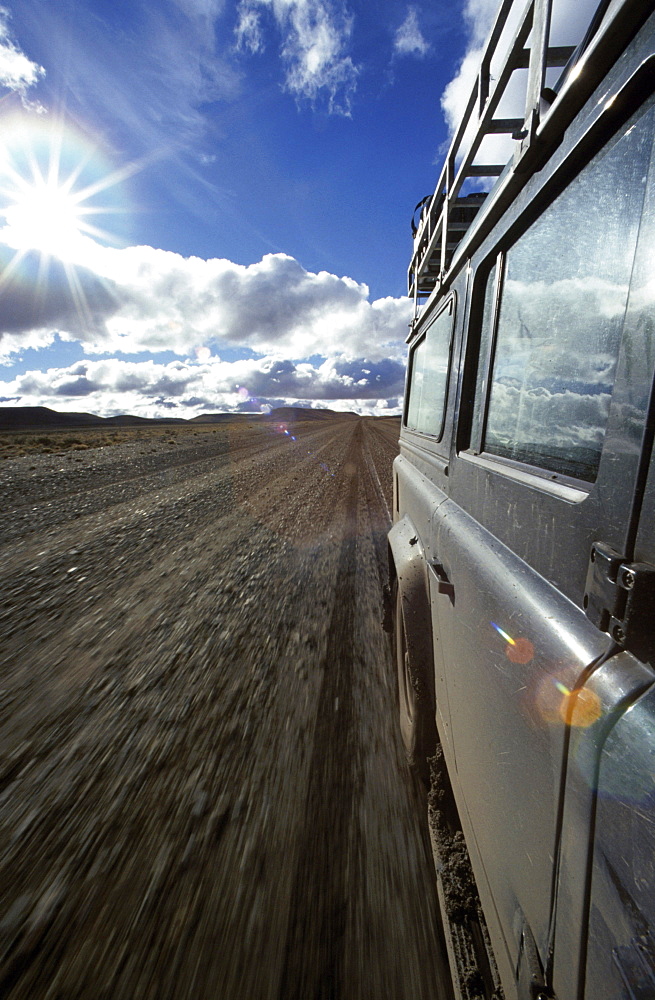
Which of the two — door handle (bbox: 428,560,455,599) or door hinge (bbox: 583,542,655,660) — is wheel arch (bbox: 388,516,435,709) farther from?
door hinge (bbox: 583,542,655,660)

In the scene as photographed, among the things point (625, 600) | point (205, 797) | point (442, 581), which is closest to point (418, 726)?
point (442, 581)

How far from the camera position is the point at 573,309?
3.08 feet

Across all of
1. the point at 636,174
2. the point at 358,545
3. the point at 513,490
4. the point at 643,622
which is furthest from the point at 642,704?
the point at 358,545

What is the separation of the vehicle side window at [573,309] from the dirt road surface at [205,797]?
168 centimetres

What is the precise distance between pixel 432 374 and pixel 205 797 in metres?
2.42

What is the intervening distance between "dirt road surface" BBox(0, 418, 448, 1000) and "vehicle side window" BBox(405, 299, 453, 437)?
5.63 feet

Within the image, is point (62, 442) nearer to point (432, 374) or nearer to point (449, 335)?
point (432, 374)

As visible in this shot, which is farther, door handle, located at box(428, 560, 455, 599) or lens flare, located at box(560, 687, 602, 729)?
door handle, located at box(428, 560, 455, 599)

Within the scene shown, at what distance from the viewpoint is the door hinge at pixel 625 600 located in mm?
646

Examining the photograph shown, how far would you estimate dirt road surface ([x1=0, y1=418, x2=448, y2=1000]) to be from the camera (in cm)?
138

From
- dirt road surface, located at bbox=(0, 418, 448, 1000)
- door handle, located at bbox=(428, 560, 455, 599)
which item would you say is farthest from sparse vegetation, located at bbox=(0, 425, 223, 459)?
door handle, located at bbox=(428, 560, 455, 599)

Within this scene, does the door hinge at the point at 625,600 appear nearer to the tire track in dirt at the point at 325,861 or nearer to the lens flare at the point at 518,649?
the lens flare at the point at 518,649

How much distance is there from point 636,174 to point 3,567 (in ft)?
19.3

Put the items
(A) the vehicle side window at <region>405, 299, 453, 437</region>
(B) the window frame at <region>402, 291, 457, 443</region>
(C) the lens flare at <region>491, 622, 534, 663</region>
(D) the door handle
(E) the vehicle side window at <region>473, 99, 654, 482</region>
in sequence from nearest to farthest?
(E) the vehicle side window at <region>473, 99, 654, 482</region>
(C) the lens flare at <region>491, 622, 534, 663</region>
(D) the door handle
(B) the window frame at <region>402, 291, 457, 443</region>
(A) the vehicle side window at <region>405, 299, 453, 437</region>
